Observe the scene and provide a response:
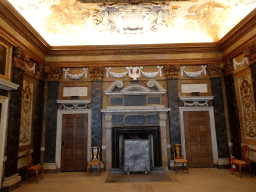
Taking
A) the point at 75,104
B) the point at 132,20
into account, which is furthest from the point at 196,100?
the point at 75,104

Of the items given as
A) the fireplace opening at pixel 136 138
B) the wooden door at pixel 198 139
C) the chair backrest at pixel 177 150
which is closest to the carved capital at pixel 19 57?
the fireplace opening at pixel 136 138

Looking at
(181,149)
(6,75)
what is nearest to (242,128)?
(181,149)

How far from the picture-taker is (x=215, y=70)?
6.69 m

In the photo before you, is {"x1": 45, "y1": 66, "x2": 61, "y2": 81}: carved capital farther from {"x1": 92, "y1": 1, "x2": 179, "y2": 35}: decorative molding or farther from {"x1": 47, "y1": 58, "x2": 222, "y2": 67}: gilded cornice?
{"x1": 92, "y1": 1, "x2": 179, "y2": 35}: decorative molding

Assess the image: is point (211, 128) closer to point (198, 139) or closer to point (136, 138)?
point (198, 139)

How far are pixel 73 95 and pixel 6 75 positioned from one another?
7.70 ft

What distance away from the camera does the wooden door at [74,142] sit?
6262 mm

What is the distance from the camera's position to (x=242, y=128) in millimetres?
5848

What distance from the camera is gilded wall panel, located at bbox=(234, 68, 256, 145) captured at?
212 inches

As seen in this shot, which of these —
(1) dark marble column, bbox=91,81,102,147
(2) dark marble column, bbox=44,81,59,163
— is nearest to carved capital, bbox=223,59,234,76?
(1) dark marble column, bbox=91,81,102,147

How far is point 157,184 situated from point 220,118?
11.4 feet

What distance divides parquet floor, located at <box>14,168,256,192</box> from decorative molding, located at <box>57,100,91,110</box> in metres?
2.33

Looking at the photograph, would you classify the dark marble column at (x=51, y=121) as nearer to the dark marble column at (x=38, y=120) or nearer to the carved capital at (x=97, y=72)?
the dark marble column at (x=38, y=120)

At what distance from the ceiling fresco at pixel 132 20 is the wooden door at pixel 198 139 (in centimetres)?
293
